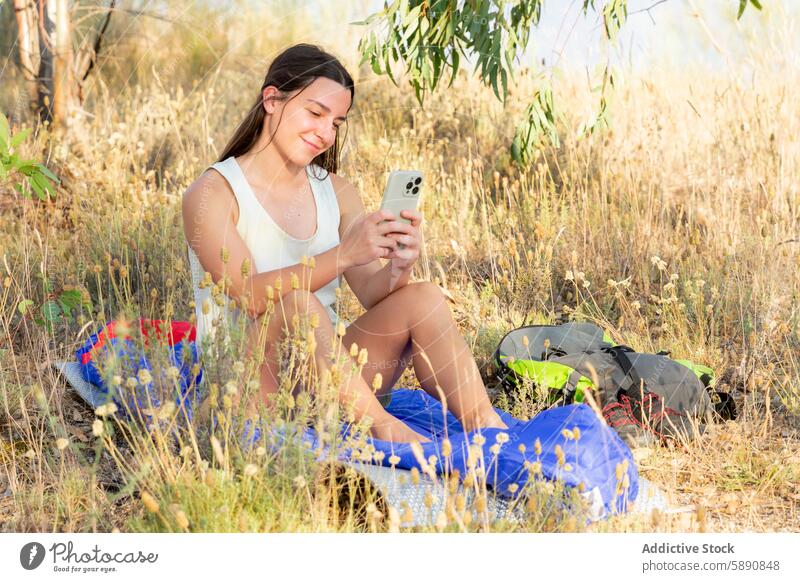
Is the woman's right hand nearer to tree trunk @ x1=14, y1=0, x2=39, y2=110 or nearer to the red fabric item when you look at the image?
the red fabric item

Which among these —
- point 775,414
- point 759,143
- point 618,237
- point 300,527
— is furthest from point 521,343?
point 759,143

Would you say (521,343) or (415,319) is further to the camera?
(521,343)

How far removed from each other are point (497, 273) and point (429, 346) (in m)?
1.43

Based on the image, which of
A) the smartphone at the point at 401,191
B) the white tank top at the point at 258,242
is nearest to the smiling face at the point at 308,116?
the white tank top at the point at 258,242

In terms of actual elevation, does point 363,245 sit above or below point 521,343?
above

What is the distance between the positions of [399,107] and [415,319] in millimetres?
2509

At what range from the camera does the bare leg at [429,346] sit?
8.27 ft

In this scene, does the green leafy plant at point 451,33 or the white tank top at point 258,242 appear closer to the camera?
the white tank top at point 258,242

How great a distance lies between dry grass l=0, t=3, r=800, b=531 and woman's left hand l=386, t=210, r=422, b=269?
1.99 feet

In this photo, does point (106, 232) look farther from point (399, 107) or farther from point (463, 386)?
point (463, 386)

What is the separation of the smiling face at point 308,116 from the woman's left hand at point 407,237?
355 mm

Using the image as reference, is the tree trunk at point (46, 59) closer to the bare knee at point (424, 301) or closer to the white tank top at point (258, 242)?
the white tank top at point (258, 242)

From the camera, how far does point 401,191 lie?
2.51 m
